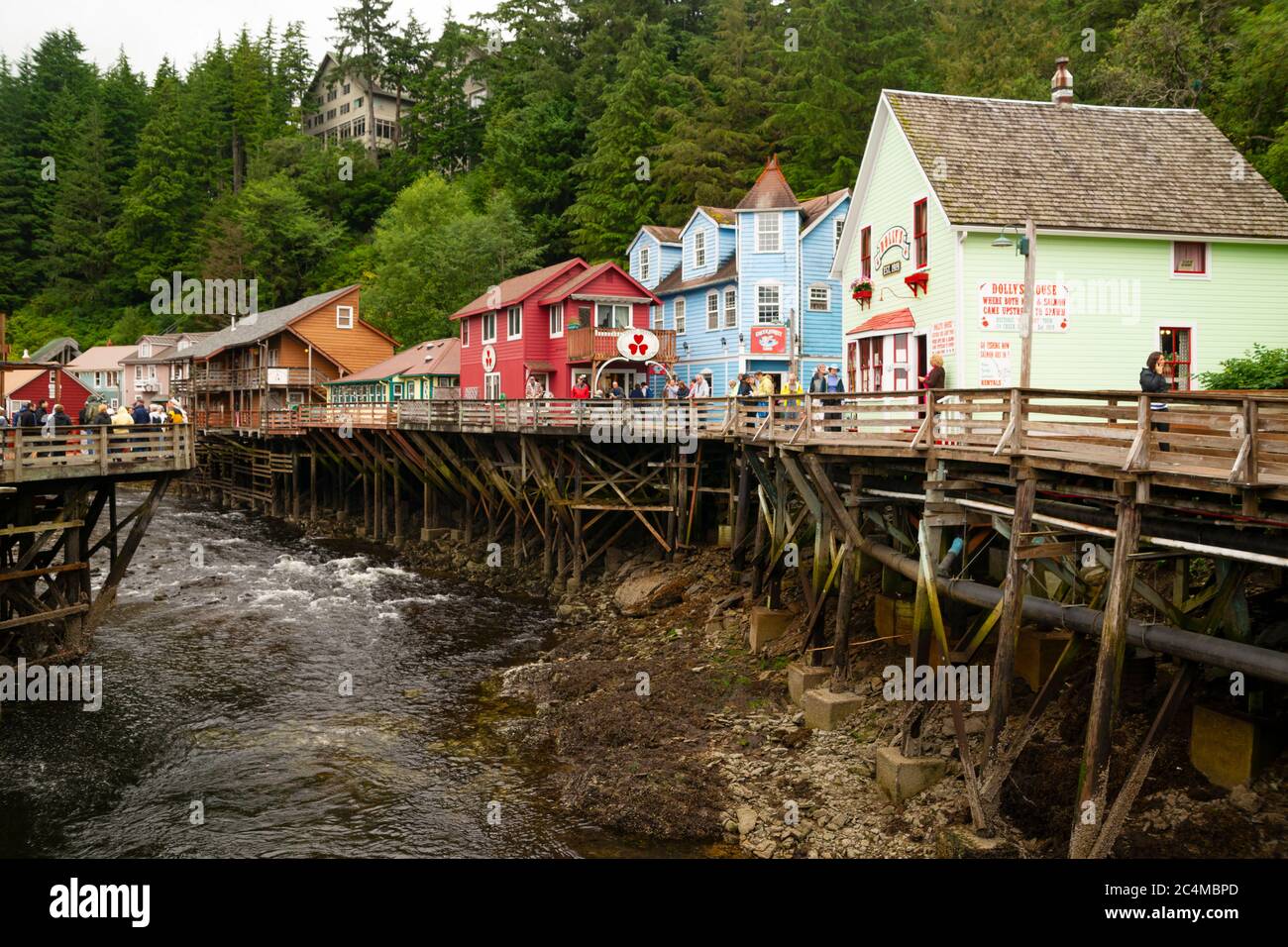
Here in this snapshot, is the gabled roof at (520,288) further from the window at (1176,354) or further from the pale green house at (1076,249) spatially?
the window at (1176,354)

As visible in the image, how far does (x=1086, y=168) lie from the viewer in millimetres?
20891

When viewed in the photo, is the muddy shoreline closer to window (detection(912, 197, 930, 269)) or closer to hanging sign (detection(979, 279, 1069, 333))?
hanging sign (detection(979, 279, 1069, 333))

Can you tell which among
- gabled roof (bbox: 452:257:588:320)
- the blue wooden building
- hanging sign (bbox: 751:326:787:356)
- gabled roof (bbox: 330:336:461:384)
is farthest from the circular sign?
gabled roof (bbox: 330:336:461:384)

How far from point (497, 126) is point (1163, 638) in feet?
207

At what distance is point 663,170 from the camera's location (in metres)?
49.2

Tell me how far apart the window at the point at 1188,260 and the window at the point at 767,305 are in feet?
56.2

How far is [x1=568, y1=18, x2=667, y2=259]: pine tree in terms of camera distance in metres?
50.9

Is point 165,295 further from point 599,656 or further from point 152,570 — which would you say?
point 599,656

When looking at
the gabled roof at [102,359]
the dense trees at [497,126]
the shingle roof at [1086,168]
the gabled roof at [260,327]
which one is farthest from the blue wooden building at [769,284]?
the gabled roof at [102,359]

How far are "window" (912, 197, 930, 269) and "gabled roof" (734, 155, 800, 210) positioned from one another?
1532 cm

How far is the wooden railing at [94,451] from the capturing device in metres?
16.4
